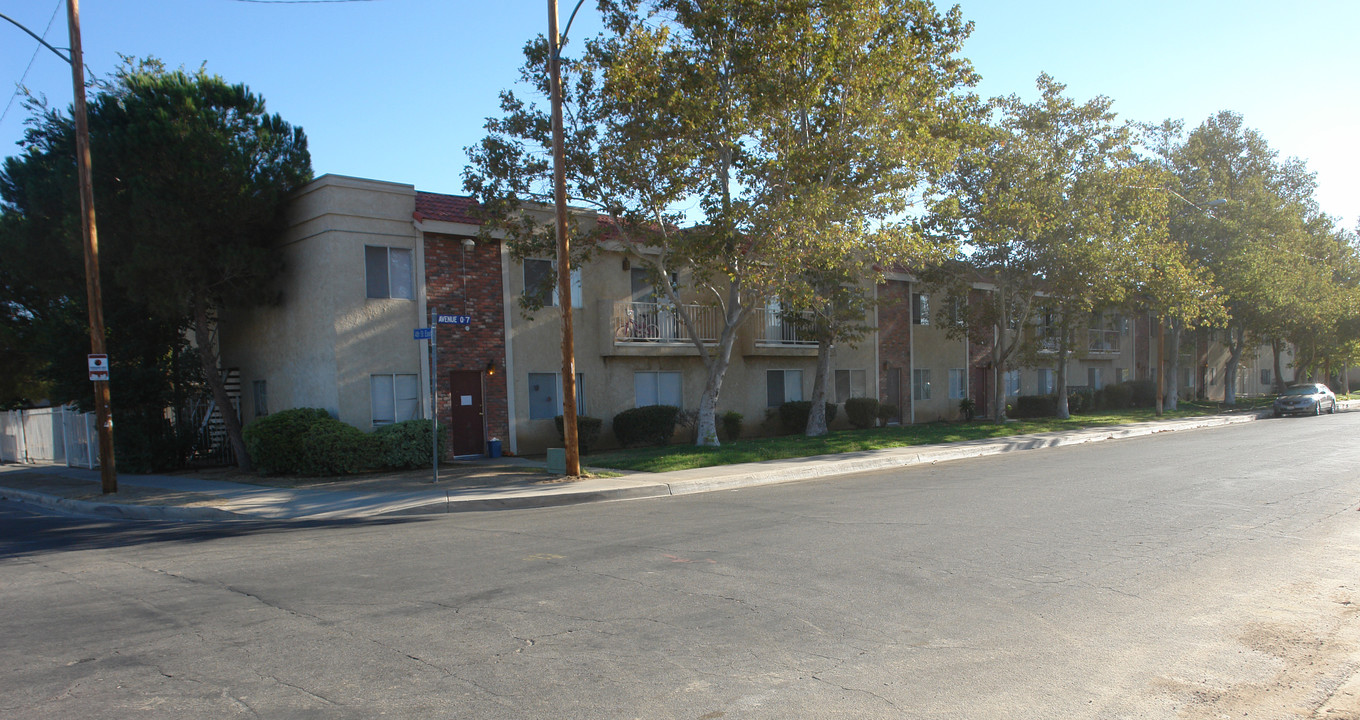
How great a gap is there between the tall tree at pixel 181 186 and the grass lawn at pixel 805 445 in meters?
8.91

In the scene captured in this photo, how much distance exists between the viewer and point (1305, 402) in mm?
35656

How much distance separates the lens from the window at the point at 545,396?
857 inches

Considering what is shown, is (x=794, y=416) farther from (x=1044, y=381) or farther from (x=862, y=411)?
(x=1044, y=381)

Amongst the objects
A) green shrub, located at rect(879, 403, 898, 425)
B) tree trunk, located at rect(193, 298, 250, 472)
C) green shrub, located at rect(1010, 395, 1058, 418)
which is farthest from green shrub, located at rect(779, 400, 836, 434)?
tree trunk, located at rect(193, 298, 250, 472)

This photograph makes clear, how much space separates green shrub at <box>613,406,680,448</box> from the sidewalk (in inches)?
139

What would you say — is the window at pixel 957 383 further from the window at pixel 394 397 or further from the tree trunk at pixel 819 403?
the window at pixel 394 397

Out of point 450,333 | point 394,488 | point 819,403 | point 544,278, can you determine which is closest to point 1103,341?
point 819,403

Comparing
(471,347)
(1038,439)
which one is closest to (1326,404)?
(1038,439)

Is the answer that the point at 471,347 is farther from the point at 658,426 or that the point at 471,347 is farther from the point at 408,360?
the point at 658,426

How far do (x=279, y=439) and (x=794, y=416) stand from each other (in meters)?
15.4

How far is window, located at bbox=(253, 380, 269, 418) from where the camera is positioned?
20.9 m

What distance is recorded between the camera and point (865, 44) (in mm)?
17859

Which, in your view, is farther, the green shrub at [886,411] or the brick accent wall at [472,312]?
the green shrub at [886,411]

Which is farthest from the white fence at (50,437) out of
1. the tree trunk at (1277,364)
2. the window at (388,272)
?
the tree trunk at (1277,364)
